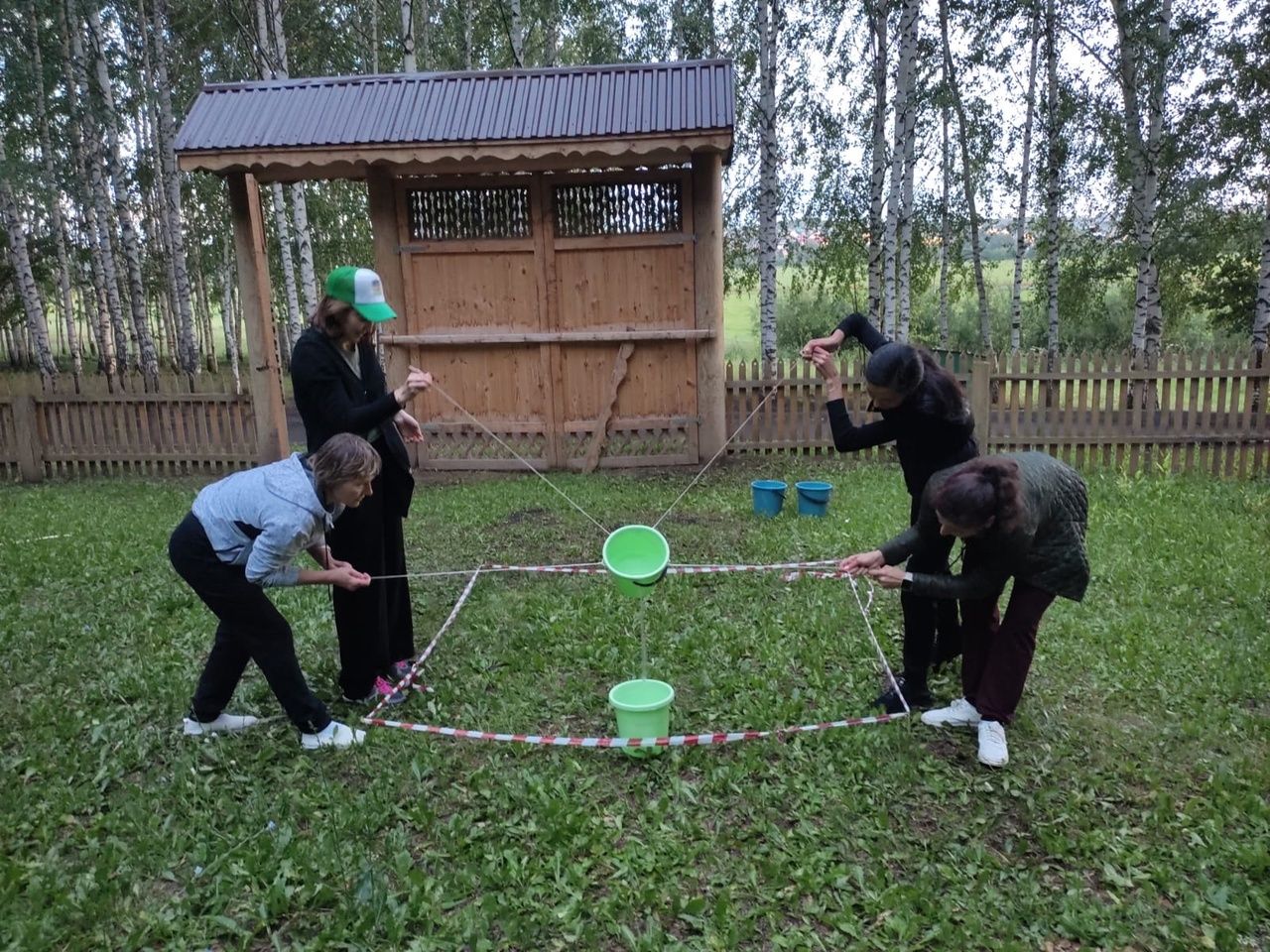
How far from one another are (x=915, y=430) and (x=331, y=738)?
2.65 meters

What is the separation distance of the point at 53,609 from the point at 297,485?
3147mm

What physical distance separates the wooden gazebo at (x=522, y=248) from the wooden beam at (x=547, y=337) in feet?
0.08

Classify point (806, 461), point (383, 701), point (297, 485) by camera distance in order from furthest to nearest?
point (806, 461) → point (383, 701) → point (297, 485)

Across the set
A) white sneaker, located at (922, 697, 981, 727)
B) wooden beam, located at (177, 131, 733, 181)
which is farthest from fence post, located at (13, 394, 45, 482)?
white sneaker, located at (922, 697, 981, 727)

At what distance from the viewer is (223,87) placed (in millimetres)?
8086

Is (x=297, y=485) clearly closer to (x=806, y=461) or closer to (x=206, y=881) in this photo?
(x=206, y=881)

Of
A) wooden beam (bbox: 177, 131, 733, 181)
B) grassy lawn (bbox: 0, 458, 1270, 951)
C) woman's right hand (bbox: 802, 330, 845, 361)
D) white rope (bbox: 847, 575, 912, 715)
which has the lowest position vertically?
grassy lawn (bbox: 0, 458, 1270, 951)

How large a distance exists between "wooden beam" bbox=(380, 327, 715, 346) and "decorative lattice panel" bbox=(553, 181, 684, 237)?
100 centimetres

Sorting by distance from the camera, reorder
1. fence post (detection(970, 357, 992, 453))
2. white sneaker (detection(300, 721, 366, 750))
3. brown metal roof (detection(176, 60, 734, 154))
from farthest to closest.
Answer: fence post (detection(970, 357, 992, 453)) → brown metal roof (detection(176, 60, 734, 154)) → white sneaker (detection(300, 721, 366, 750))

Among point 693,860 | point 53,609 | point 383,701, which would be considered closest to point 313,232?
point 53,609

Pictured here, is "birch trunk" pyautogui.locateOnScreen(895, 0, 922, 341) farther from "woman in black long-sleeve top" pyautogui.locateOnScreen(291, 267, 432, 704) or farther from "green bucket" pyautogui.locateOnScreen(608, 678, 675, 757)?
"green bucket" pyautogui.locateOnScreen(608, 678, 675, 757)

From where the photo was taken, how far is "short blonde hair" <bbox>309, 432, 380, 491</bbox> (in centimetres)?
286

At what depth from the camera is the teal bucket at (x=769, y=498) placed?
664 centimetres

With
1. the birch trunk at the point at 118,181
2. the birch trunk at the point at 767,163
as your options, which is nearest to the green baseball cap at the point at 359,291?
the birch trunk at the point at 767,163
